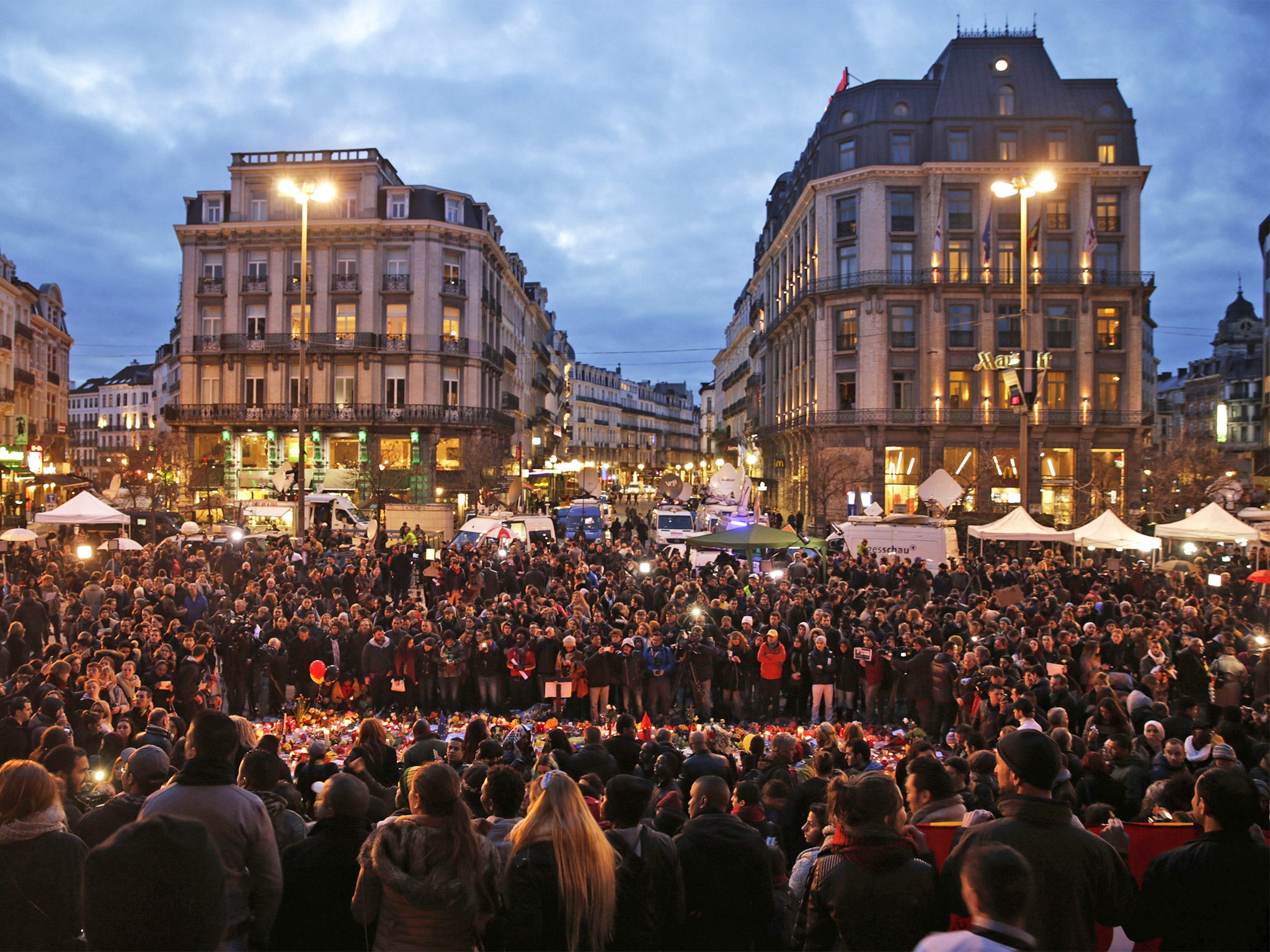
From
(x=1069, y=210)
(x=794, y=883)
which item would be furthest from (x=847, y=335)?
(x=794, y=883)

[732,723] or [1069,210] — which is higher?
[1069,210]

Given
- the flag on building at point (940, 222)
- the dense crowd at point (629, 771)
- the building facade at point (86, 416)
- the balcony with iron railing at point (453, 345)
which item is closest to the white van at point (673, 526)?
the dense crowd at point (629, 771)

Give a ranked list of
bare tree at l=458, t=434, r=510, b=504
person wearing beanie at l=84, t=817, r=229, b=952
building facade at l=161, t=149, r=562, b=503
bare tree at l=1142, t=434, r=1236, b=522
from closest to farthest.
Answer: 1. person wearing beanie at l=84, t=817, r=229, b=952
2. bare tree at l=1142, t=434, r=1236, b=522
3. bare tree at l=458, t=434, r=510, b=504
4. building facade at l=161, t=149, r=562, b=503

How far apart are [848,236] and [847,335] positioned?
18.3ft

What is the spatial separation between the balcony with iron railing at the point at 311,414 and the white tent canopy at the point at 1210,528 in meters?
36.9

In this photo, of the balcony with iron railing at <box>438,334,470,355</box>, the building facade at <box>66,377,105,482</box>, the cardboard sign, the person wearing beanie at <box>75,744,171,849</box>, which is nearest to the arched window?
the balcony with iron railing at <box>438,334,470,355</box>

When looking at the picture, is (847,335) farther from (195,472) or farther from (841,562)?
(195,472)

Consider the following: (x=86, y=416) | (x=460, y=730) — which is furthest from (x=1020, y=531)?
(x=86, y=416)

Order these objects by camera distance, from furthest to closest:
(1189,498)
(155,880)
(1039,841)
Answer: (1189,498), (1039,841), (155,880)

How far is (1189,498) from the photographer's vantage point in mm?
35344

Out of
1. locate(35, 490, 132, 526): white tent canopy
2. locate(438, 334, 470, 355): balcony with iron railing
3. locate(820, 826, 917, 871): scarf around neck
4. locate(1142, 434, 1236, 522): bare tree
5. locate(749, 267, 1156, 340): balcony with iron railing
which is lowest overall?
locate(820, 826, 917, 871): scarf around neck

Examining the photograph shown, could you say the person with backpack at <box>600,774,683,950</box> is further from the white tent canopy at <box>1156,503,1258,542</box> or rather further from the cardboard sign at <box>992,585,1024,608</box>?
the white tent canopy at <box>1156,503,1258,542</box>

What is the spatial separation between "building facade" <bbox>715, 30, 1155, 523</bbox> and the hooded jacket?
141 ft

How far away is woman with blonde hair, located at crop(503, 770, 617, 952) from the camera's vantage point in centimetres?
364
